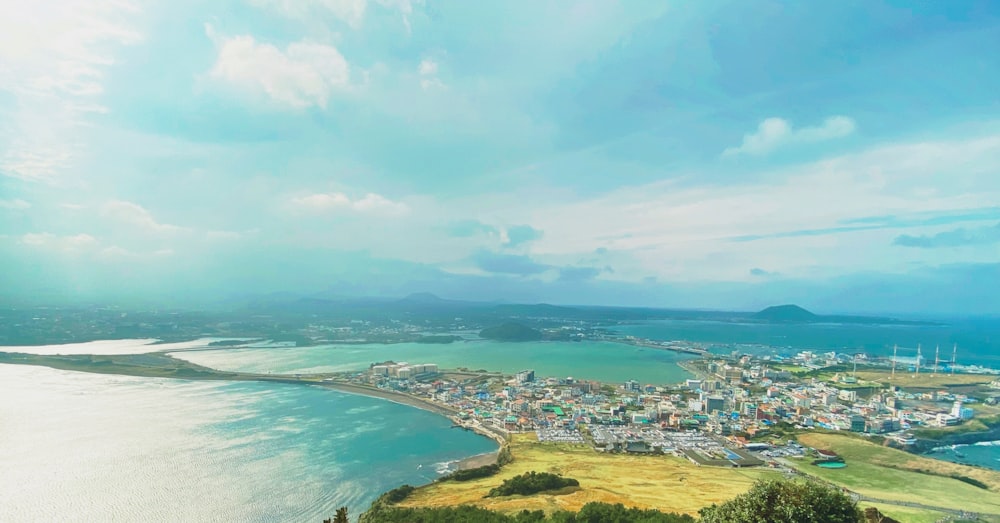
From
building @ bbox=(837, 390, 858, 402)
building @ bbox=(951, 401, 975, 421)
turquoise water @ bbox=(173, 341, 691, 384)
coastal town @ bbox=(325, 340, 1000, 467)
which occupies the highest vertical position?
building @ bbox=(951, 401, 975, 421)

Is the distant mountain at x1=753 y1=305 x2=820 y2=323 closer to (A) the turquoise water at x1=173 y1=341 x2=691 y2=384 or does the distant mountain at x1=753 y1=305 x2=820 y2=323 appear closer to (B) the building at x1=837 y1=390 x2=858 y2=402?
(A) the turquoise water at x1=173 y1=341 x2=691 y2=384

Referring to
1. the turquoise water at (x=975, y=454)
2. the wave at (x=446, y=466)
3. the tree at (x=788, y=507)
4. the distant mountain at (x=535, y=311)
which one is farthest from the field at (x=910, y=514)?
the distant mountain at (x=535, y=311)

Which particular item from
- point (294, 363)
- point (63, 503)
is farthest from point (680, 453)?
point (294, 363)

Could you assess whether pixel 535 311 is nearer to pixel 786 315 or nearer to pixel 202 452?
pixel 786 315

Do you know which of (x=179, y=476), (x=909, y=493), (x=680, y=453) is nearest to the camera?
(x=909, y=493)

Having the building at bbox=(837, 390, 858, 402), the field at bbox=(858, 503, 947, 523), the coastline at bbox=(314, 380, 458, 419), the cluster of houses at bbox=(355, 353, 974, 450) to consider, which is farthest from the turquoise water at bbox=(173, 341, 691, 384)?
the field at bbox=(858, 503, 947, 523)

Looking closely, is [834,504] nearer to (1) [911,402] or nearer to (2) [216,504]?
(2) [216,504]
